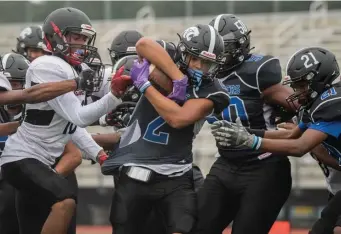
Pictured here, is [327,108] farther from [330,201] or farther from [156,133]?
[156,133]

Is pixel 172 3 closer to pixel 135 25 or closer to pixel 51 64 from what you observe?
pixel 135 25

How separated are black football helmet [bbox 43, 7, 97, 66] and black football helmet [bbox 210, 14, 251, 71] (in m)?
0.89

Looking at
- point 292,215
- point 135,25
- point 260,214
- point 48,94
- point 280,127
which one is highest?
point 48,94

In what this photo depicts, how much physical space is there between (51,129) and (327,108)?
180cm

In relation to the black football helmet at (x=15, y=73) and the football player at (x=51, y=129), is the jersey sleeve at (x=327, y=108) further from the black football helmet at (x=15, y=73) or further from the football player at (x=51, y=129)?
the black football helmet at (x=15, y=73)

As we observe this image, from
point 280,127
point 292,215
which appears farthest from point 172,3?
point 280,127

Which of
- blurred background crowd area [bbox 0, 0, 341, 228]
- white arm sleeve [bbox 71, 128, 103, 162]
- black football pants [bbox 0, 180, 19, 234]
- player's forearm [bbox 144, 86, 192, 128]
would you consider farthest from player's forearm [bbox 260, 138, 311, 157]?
blurred background crowd area [bbox 0, 0, 341, 228]

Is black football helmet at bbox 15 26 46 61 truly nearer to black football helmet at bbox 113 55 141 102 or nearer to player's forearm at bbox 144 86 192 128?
black football helmet at bbox 113 55 141 102

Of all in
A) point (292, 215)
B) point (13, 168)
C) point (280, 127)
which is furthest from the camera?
point (292, 215)

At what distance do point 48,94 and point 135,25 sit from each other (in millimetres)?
8752

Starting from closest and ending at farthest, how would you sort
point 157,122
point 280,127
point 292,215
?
point 157,122, point 280,127, point 292,215

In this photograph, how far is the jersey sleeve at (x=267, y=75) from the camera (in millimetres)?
5957

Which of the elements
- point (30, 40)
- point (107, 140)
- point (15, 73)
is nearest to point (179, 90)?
point (107, 140)

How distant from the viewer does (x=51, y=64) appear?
223 inches
